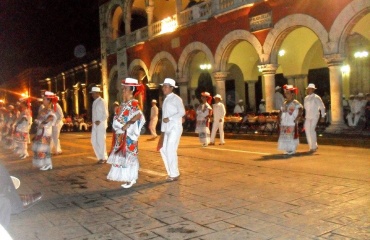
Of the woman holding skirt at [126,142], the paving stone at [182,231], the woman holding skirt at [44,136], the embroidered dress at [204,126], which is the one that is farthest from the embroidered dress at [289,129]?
the paving stone at [182,231]

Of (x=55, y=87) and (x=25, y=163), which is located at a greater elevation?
(x=55, y=87)

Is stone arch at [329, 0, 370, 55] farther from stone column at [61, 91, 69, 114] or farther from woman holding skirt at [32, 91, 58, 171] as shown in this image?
stone column at [61, 91, 69, 114]

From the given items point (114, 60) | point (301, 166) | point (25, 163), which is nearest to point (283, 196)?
point (301, 166)

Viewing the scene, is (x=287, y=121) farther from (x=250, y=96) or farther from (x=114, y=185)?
(x=250, y=96)

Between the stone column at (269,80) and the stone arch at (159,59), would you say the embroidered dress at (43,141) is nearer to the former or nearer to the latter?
the stone column at (269,80)

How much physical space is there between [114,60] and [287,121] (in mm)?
19484

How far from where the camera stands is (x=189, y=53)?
21484 mm

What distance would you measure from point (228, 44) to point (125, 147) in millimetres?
12558

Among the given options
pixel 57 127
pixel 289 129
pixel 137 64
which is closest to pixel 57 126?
pixel 57 127

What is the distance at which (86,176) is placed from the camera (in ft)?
28.7

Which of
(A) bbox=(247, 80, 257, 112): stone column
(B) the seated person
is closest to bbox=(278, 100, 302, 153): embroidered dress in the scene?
(B) the seated person

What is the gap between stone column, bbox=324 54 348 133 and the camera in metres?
14.5

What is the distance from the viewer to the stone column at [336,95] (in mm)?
14492

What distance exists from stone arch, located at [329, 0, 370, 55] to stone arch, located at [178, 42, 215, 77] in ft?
21.5
